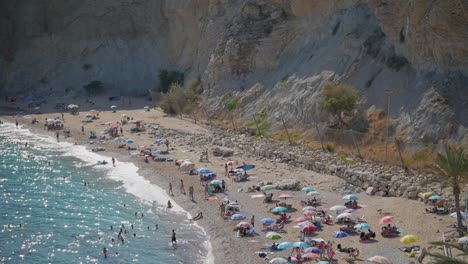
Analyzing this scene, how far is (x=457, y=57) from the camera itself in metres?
38.5

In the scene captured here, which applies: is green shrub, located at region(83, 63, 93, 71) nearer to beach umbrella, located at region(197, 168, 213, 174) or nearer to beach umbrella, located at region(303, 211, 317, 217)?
beach umbrella, located at region(197, 168, 213, 174)

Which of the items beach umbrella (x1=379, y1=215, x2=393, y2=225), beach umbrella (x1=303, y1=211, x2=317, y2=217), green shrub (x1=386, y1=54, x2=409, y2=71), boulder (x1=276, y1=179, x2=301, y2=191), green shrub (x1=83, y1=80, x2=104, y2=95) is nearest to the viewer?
beach umbrella (x1=379, y1=215, x2=393, y2=225)

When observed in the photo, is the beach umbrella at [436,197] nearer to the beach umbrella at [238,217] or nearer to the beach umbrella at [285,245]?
the beach umbrella at [285,245]

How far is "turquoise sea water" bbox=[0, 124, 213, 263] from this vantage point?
2992cm

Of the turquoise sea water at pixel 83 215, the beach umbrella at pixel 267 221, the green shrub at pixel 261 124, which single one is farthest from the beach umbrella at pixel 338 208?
the green shrub at pixel 261 124

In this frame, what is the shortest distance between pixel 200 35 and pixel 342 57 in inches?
1006

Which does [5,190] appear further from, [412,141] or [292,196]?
[412,141]

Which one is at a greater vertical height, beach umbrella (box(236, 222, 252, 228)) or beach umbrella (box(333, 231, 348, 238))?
beach umbrella (box(333, 231, 348, 238))

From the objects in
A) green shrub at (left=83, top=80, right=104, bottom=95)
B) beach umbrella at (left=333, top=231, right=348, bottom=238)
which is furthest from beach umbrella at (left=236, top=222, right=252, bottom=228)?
green shrub at (left=83, top=80, right=104, bottom=95)

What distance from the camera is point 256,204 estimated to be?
35.5 metres

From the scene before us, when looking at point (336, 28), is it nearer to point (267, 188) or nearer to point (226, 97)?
point (226, 97)

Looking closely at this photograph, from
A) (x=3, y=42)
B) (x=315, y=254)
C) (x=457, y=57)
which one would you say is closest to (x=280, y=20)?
(x=457, y=57)

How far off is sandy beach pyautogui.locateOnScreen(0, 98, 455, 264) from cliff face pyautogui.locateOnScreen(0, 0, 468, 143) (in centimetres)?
619

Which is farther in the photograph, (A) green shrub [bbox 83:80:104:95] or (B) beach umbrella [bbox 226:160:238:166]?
(A) green shrub [bbox 83:80:104:95]
